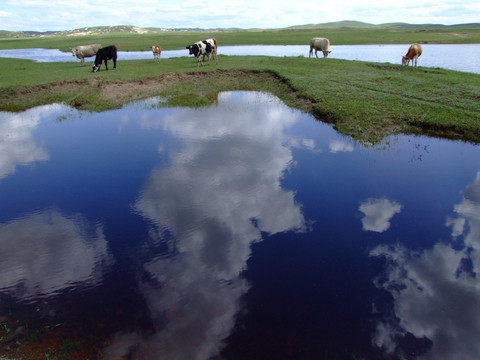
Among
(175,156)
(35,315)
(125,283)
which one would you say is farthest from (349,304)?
(175,156)

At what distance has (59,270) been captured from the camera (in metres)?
5.95

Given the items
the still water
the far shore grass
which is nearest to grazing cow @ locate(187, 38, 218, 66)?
the far shore grass

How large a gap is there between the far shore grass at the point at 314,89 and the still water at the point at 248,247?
6.54 ft

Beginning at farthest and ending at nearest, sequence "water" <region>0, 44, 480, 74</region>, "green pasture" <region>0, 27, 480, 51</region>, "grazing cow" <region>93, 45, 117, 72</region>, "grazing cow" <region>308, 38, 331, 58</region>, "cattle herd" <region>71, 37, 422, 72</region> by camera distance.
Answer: "green pasture" <region>0, 27, 480, 51</region>
"grazing cow" <region>308, 38, 331, 58</region>
"water" <region>0, 44, 480, 74</region>
"grazing cow" <region>93, 45, 117, 72</region>
"cattle herd" <region>71, 37, 422, 72</region>

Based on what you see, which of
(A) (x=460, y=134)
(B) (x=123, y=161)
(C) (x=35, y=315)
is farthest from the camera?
(A) (x=460, y=134)

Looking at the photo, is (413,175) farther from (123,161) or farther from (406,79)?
(406,79)

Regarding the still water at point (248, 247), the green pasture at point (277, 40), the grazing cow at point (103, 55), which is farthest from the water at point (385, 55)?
the still water at point (248, 247)

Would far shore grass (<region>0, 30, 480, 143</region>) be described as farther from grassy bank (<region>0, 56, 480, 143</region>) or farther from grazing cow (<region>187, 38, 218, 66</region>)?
grazing cow (<region>187, 38, 218, 66</region>)

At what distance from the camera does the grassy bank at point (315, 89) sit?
1305cm

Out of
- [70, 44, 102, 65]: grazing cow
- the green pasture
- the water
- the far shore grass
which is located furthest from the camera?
Answer: the green pasture

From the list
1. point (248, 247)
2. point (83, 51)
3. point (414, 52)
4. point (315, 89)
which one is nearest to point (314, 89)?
point (315, 89)

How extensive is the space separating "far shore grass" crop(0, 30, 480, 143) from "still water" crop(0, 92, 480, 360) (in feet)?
6.54

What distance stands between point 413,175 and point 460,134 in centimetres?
450

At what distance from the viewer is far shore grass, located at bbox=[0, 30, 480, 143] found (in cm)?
1302
